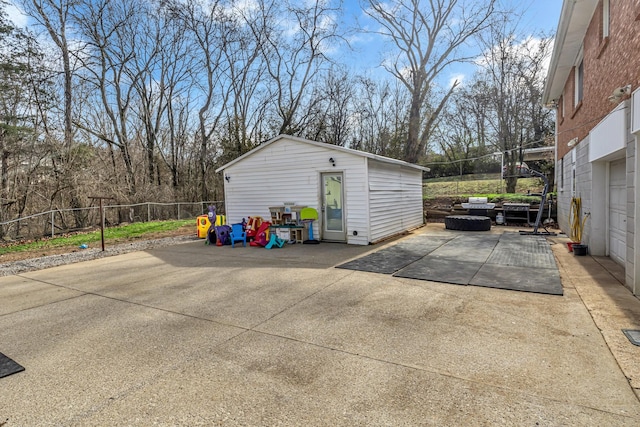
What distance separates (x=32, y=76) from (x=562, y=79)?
660 inches

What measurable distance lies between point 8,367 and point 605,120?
779 centimetres

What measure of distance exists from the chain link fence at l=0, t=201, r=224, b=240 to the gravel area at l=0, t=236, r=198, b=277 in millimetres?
2260

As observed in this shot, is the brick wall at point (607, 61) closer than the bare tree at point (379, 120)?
Yes

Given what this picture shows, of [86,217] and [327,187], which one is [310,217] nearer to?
[327,187]

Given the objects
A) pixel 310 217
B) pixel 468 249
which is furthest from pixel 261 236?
pixel 468 249

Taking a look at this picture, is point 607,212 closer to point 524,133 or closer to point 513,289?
point 513,289

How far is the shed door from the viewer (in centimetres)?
856

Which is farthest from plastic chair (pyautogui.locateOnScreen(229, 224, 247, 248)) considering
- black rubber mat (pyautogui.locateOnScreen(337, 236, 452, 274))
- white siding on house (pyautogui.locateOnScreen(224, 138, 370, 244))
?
black rubber mat (pyautogui.locateOnScreen(337, 236, 452, 274))

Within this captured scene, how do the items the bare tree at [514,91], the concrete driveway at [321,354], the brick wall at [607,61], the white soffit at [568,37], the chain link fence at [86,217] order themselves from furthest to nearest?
1. the bare tree at [514,91]
2. the chain link fence at [86,217]
3. the white soffit at [568,37]
4. the brick wall at [607,61]
5. the concrete driveway at [321,354]

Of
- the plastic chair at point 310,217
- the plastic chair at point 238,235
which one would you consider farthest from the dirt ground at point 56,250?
the plastic chair at point 310,217

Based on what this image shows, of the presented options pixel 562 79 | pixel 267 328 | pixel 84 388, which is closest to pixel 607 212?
pixel 562 79

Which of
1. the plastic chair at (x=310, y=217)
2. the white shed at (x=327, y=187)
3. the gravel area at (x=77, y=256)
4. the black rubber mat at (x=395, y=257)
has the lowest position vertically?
the black rubber mat at (x=395, y=257)

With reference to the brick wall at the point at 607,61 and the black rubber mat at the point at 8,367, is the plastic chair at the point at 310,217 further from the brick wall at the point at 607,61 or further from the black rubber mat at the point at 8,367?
the black rubber mat at the point at 8,367

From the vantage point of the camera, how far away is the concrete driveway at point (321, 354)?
1.94m
